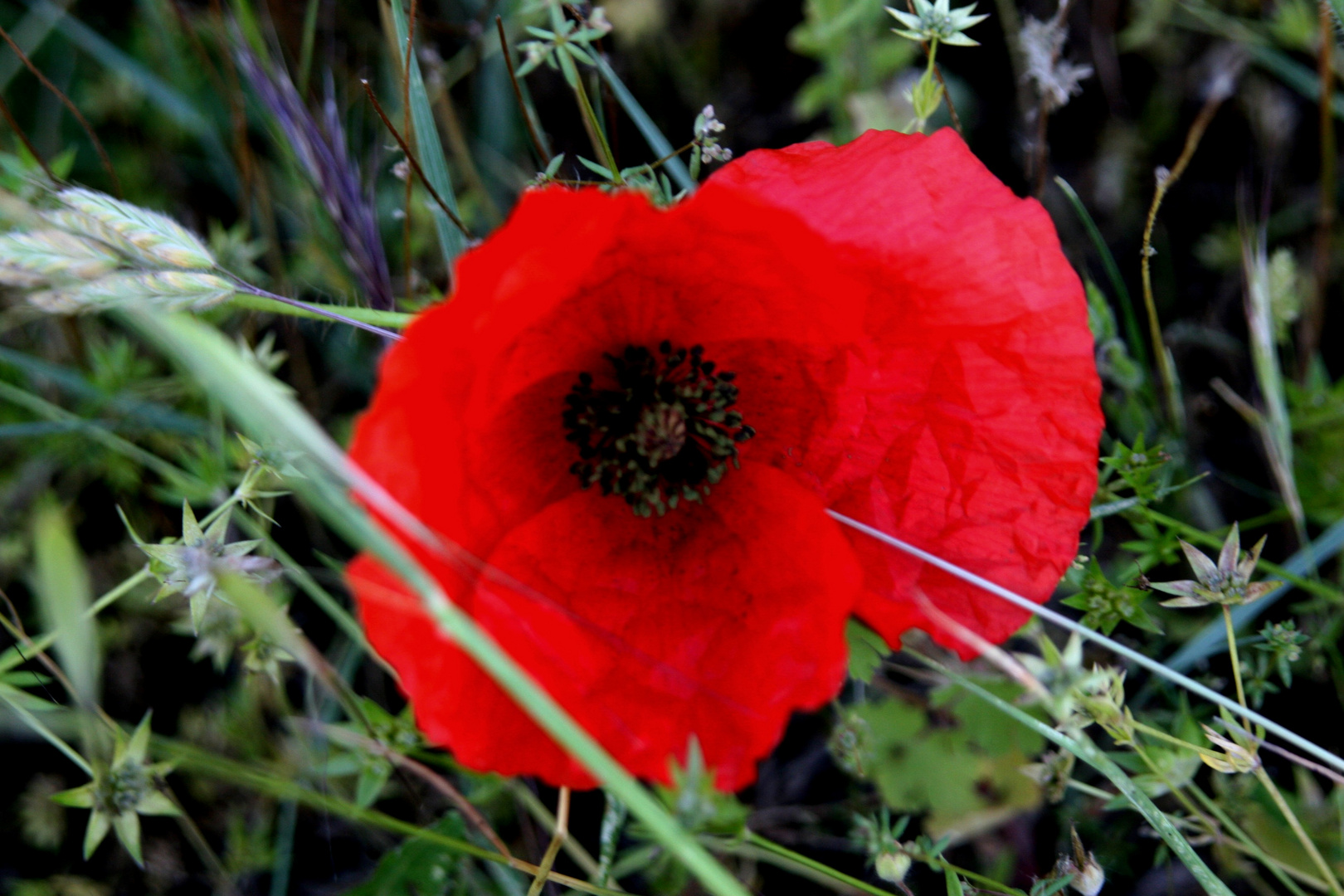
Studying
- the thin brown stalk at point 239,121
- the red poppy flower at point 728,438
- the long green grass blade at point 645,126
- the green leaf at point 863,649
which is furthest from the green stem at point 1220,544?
the thin brown stalk at point 239,121

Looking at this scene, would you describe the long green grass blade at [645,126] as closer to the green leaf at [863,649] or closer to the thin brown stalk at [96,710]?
the green leaf at [863,649]

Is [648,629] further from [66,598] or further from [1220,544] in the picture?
[1220,544]

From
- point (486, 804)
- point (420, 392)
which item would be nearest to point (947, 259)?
point (420, 392)

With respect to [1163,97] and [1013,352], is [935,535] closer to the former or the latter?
[1013,352]

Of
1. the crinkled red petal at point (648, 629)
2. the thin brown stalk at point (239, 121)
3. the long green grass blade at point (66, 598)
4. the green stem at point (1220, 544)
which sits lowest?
the green stem at point (1220, 544)

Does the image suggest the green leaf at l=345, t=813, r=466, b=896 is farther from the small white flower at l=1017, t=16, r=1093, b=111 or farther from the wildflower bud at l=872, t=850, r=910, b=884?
the small white flower at l=1017, t=16, r=1093, b=111

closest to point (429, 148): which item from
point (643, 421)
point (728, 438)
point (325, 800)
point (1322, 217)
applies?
point (643, 421)

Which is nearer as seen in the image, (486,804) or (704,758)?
(704,758)
